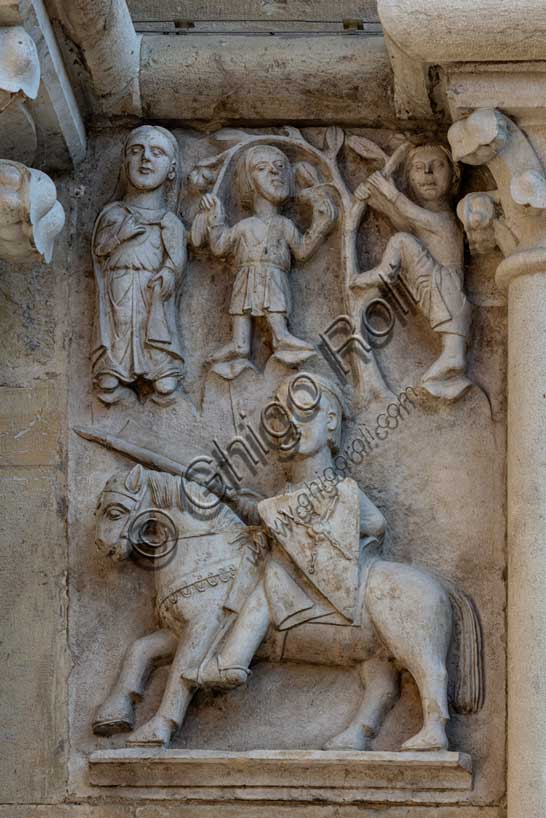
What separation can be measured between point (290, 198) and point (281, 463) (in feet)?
2.30

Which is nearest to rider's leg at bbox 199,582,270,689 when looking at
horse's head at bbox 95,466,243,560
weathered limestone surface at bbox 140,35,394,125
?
horse's head at bbox 95,466,243,560

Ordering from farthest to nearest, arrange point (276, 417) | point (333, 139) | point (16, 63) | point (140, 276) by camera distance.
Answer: point (333, 139), point (140, 276), point (276, 417), point (16, 63)

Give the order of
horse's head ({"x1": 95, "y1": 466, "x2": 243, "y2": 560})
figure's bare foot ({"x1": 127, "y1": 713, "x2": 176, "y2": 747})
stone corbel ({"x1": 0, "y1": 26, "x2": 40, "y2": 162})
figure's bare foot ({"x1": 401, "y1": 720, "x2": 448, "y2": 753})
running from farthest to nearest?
horse's head ({"x1": 95, "y1": 466, "x2": 243, "y2": 560})
figure's bare foot ({"x1": 127, "y1": 713, "x2": 176, "y2": 747})
figure's bare foot ({"x1": 401, "y1": 720, "x2": 448, "y2": 753})
stone corbel ({"x1": 0, "y1": 26, "x2": 40, "y2": 162})

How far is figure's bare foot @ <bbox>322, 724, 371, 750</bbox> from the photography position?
4750mm

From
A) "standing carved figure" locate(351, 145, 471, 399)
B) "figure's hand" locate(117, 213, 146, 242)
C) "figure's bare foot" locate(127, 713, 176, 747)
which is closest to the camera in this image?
"figure's bare foot" locate(127, 713, 176, 747)

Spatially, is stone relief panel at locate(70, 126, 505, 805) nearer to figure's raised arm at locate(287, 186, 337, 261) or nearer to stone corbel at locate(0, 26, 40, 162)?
figure's raised arm at locate(287, 186, 337, 261)

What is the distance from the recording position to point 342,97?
16.8 ft

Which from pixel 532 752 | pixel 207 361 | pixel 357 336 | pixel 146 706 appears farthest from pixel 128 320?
pixel 532 752

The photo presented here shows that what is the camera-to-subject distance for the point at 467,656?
190 inches

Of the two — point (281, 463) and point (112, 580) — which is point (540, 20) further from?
point (112, 580)

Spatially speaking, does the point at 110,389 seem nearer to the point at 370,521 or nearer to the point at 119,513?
the point at 119,513

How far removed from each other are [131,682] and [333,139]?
1.48 metres

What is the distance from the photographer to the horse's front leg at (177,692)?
4789 millimetres

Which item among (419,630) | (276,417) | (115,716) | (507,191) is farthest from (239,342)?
(115,716)
